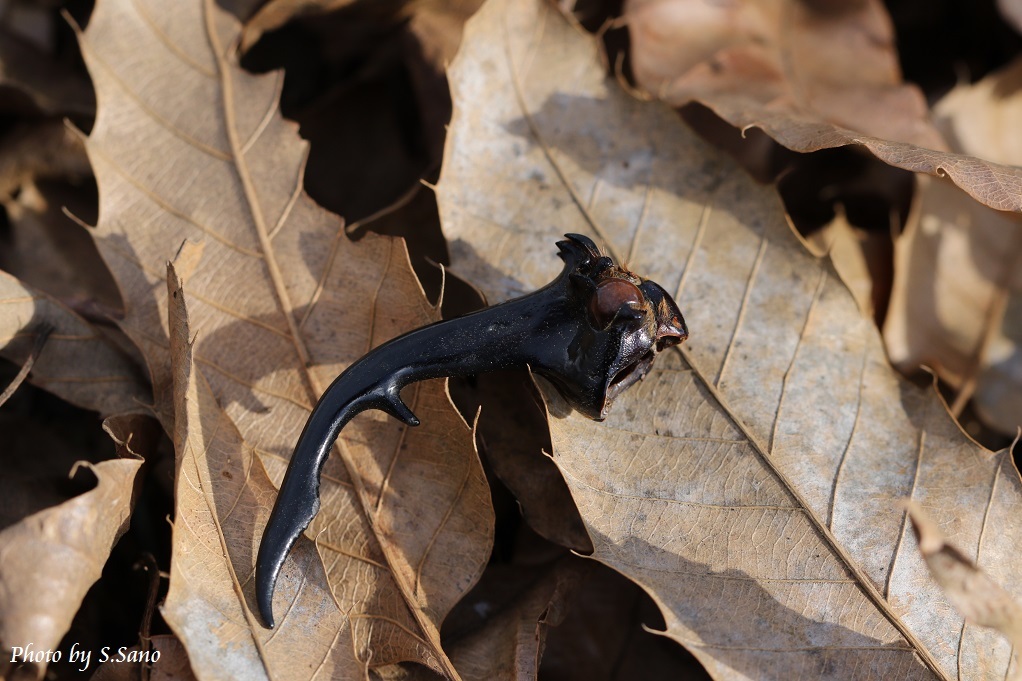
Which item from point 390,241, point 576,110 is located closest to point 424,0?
point 576,110

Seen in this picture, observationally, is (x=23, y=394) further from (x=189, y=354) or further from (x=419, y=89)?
(x=419, y=89)

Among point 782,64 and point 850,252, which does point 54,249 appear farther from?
point 850,252

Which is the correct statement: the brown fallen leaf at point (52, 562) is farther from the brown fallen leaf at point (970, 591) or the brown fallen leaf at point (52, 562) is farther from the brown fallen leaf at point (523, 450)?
the brown fallen leaf at point (970, 591)

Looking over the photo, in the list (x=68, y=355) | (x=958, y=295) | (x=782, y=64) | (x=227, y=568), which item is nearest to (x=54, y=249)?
(x=68, y=355)

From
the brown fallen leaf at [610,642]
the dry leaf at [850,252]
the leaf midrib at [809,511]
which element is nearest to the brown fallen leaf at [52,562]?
the brown fallen leaf at [610,642]

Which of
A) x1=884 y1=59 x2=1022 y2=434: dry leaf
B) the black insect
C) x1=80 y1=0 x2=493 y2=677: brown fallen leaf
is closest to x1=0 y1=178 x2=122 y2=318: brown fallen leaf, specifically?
x1=80 y1=0 x2=493 y2=677: brown fallen leaf

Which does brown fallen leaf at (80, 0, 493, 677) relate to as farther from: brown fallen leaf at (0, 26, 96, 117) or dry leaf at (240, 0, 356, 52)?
brown fallen leaf at (0, 26, 96, 117)
